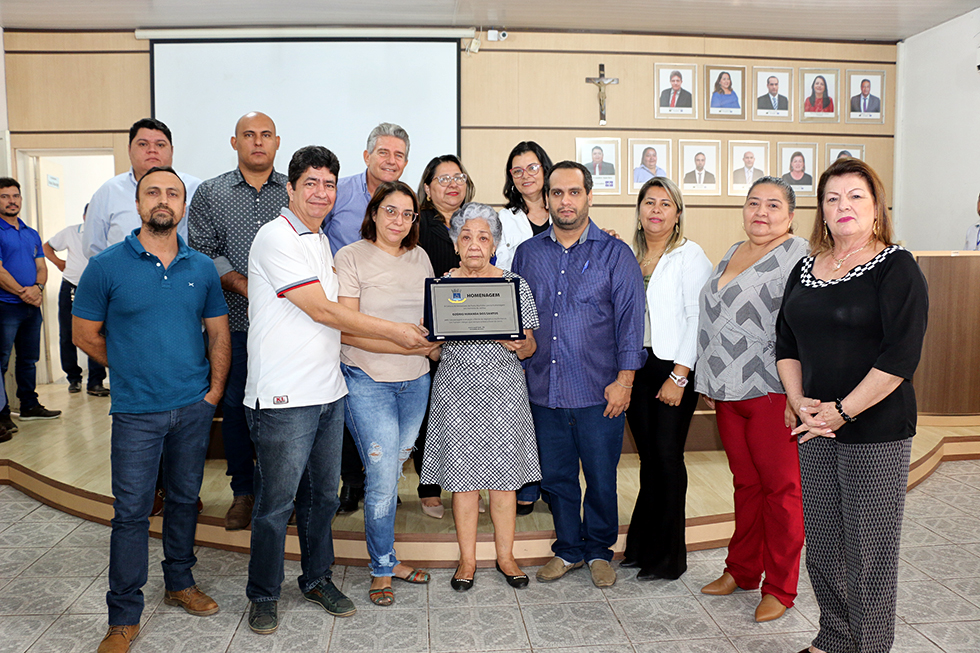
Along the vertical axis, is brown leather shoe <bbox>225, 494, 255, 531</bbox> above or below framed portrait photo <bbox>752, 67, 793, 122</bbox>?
below

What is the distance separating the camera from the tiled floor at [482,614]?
2254mm

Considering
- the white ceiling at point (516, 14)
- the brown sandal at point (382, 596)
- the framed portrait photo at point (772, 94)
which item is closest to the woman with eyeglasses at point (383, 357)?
the brown sandal at point (382, 596)

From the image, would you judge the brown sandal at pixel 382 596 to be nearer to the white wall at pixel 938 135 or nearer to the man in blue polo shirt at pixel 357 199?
the man in blue polo shirt at pixel 357 199

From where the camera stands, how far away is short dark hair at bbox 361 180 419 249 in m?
2.40

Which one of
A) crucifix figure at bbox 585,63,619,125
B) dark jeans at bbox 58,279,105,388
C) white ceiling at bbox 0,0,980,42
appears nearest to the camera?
white ceiling at bbox 0,0,980,42

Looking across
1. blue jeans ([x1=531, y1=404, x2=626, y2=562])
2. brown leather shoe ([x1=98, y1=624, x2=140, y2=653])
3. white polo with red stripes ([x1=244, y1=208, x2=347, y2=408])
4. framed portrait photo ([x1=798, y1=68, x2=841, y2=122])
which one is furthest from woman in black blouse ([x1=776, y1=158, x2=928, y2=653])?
framed portrait photo ([x1=798, y1=68, x2=841, y2=122])

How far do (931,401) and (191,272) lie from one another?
5207 millimetres

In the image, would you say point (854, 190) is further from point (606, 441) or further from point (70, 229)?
point (70, 229)

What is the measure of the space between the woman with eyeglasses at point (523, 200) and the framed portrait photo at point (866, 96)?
15.6ft

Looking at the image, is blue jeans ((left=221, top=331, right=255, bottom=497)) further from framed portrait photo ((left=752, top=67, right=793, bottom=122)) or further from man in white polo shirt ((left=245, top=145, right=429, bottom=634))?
framed portrait photo ((left=752, top=67, right=793, bottom=122))

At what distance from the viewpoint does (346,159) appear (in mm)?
5805

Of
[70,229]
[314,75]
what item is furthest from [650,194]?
[70,229]

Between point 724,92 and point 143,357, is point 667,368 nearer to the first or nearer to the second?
point 143,357

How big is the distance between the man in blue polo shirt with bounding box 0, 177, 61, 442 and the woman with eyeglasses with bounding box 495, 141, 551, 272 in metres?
3.90
